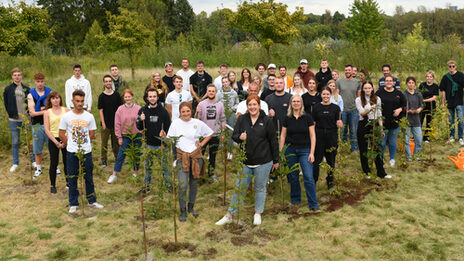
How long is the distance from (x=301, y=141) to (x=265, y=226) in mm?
1302

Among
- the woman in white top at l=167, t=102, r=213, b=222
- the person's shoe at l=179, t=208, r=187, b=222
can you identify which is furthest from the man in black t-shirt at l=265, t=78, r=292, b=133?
the person's shoe at l=179, t=208, r=187, b=222

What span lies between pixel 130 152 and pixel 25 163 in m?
3.74

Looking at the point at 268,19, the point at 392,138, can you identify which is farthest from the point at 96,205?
the point at 268,19

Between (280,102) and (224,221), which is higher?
(280,102)

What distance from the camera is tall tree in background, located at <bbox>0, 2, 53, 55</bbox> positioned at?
55.2 feet

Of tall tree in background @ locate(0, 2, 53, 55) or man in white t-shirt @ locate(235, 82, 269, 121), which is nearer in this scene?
man in white t-shirt @ locate(235, 82, 269, 121)

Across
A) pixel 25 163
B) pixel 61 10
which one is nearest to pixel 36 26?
pixel 25 163

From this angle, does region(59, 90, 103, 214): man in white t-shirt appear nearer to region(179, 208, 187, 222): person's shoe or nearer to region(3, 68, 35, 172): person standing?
region(179, 208, 187, 222): person's shoe

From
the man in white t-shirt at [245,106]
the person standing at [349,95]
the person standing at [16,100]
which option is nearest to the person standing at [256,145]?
the man in white t-shirt at [245,106]

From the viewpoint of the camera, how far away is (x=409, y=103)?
764 centimetres

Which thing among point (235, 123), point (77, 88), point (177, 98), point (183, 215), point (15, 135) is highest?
point (77, 88)

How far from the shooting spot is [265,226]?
506 centimetres

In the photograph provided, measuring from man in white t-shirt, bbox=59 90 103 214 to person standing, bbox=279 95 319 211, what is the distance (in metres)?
2.83

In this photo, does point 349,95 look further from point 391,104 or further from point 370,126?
point 370,126
